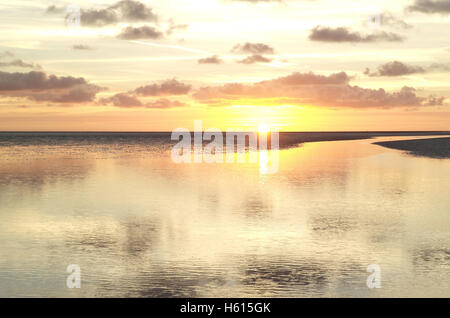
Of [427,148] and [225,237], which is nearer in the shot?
[225,237]

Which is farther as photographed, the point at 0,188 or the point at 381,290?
the point at 0,188

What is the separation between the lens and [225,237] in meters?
21.7

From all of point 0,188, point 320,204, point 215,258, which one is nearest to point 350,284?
point 215,258

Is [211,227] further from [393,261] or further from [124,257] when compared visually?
[393,261]

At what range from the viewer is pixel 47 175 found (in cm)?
4703

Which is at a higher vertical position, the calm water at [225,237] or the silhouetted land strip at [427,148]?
the silhouetted land strip at [427,148]

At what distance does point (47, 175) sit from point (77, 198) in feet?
51.9

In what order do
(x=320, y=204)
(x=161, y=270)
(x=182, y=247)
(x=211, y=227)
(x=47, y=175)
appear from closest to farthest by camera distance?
(x=161, y=270)
(x=182, y=247)
(x=211, y=227)
(x=320, y=204)
(x=47, y=175)

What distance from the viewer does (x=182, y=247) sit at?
20016 mm

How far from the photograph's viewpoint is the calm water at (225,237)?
1570 cm

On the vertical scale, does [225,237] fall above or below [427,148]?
below

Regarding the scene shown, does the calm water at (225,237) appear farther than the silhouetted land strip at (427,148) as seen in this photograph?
No

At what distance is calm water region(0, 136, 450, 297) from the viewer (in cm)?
1570
